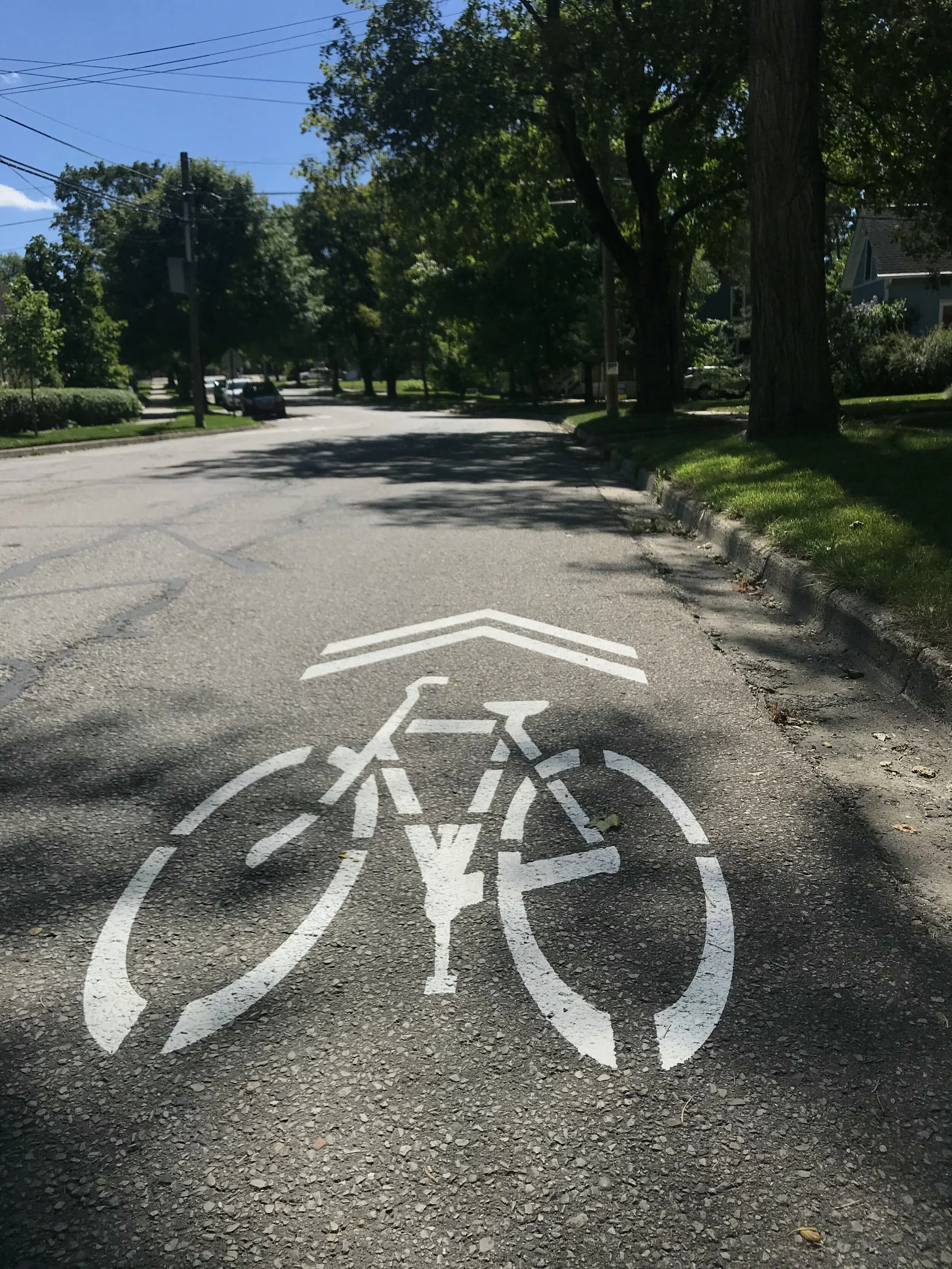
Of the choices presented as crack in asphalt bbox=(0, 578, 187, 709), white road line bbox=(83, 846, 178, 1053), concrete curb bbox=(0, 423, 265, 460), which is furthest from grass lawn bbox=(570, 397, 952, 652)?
concrete curb bbox=(0, 423, 265, 460)

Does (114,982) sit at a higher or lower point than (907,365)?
lower

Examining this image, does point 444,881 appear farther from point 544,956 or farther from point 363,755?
point 363,755

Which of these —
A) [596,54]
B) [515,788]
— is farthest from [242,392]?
[515,788]

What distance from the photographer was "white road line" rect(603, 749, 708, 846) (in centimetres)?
405

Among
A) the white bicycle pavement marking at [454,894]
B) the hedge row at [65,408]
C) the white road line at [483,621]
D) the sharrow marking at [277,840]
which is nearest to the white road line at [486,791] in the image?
the white bicycle pavement marking at [454,894]

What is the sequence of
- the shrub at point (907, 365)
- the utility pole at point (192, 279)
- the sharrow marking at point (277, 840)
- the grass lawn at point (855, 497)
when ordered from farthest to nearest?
the utility pole at point (192, 279)
the shrub at point (907, 365)
the grass lawn at point (855, 497)
the sharrow marking at point (277, 840)

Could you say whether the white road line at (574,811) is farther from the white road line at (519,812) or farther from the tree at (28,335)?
the tree at (28,335)

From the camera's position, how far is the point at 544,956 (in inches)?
128

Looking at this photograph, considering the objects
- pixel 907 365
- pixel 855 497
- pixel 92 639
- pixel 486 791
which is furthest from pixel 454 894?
pixel 907 365

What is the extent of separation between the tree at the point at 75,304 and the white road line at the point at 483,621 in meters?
45.1

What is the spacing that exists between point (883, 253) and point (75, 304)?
104 ft

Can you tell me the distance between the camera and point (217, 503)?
14.1m

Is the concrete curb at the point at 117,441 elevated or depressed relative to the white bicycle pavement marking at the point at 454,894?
elevated

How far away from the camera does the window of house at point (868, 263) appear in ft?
146
